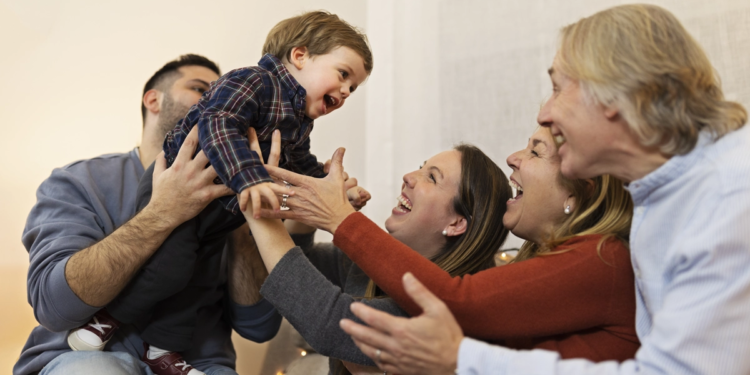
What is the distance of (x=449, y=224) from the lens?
1.83 m

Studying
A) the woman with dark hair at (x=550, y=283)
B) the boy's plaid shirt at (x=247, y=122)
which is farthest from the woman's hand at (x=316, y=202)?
the boy's plaid shirt at (x=247, y=122)

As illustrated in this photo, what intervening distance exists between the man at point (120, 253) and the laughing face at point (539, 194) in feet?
2.64

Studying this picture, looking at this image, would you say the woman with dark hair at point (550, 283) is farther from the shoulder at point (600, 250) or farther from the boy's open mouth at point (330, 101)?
the boy's open mouth at point (330, 101)

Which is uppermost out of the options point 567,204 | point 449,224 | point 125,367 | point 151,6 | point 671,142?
point 151,6

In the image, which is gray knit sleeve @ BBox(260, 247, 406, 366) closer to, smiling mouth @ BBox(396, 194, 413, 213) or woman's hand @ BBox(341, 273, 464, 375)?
woman's hand @ BBox(341, 273, 464, 375)

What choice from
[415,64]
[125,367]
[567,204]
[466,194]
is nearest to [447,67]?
[415,64]

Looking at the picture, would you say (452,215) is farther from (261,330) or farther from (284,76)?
(261,330)

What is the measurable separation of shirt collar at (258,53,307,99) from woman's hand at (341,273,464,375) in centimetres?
75

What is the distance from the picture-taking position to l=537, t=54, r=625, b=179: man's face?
3.73 ft

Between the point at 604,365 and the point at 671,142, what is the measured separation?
428mm

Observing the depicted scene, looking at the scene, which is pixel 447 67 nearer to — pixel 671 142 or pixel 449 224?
pixel 449 224

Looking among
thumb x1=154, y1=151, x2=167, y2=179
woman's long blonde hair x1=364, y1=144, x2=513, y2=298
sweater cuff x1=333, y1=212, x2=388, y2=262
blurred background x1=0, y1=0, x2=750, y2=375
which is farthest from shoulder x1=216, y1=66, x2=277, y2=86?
blurred background x1=0, y1=0, x2=750, y2=375

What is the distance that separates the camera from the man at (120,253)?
161cm

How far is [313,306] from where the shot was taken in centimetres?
135
